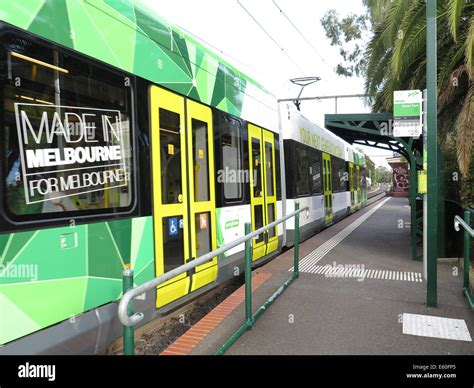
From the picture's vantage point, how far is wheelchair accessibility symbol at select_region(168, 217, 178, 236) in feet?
15.1

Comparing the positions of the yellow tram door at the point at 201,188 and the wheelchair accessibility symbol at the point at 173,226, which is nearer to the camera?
the wheelchair accessibility symbol at the point at 173,226

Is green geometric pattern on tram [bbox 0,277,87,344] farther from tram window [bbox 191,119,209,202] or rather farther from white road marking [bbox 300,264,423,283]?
white road marking [bbox 300,264,423,283]

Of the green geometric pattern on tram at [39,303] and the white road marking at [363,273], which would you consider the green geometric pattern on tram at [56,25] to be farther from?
the white road marking at [363,273]

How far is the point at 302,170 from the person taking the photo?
1036 centimetres

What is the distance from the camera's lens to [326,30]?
86.4 feet

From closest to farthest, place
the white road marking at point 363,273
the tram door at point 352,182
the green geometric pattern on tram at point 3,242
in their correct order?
1. the green geometric pattern on tram at point 3,242
2. the white road marking at point 363,273
3. the tram door at point 352,182

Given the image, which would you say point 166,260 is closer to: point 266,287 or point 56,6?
point 266,287

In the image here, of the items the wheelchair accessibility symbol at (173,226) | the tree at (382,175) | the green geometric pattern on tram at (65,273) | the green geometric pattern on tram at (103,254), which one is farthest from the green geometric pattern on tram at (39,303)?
the tree at (382,175)

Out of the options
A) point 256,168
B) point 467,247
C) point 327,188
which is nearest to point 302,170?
point 256,168

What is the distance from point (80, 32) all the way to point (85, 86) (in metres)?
0.43

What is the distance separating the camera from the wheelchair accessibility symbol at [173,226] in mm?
4598

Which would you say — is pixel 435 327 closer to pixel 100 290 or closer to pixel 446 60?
pixel 100 290

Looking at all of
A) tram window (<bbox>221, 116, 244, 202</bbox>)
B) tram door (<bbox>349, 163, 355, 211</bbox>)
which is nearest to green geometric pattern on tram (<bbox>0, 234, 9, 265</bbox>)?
tram window (<bbox>221, 116, 244, 202</bbox>)

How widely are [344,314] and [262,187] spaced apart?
10.4 feet
